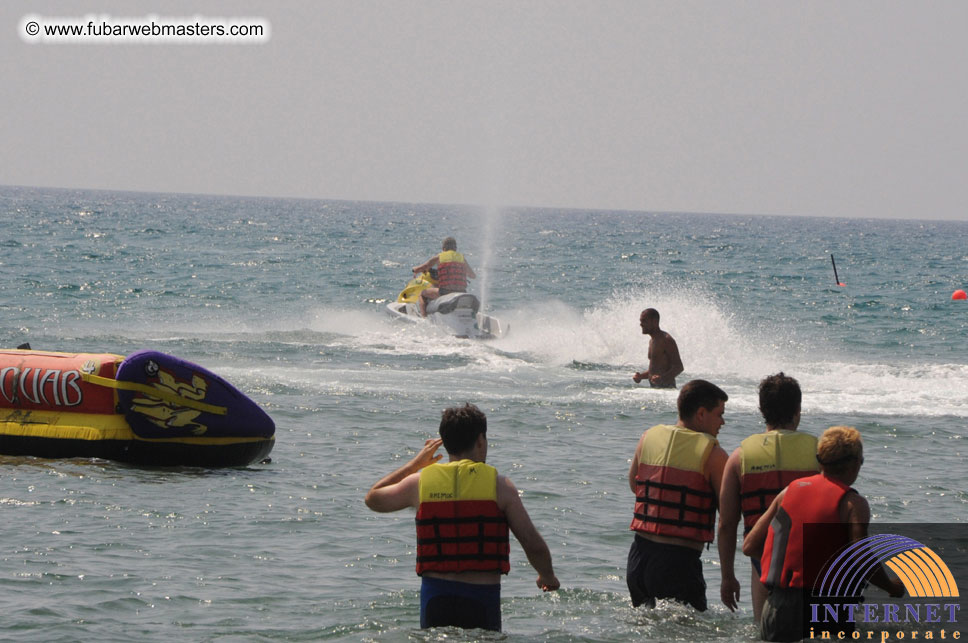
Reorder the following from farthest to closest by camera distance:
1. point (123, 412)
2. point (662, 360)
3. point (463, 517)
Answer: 1. point (662, 360)
2. point (123, 412)
3. point (463, 517)

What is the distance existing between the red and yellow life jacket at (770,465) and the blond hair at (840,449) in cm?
65

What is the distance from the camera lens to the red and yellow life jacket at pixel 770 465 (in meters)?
5.15

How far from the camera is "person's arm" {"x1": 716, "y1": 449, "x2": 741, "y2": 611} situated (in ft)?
17.0

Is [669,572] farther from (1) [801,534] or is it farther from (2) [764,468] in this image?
(1) [801,534]

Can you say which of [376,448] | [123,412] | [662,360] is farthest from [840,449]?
[662,360]

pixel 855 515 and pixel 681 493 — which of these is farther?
pixel 681 493

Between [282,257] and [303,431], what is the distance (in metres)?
40.1

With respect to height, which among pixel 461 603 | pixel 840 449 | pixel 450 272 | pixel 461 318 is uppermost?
pixel 450 272

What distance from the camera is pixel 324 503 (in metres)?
8.84

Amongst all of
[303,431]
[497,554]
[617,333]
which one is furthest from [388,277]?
[497,554]

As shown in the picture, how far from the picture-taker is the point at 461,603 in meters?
5.05

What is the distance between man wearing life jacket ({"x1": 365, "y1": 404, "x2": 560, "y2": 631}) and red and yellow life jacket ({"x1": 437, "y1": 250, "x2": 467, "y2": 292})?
15.1 m

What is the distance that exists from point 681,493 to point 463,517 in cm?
116

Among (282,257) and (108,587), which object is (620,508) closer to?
(108,587)
